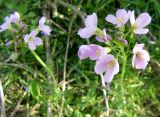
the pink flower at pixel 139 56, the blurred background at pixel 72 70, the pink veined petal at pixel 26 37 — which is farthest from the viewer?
the blurred background at pixel 72 70

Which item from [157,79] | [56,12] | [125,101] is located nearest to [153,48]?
[157,79]

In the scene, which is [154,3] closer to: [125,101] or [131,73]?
[131,73]

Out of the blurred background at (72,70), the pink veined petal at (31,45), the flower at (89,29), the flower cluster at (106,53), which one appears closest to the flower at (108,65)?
the flower cluster at (106,53)

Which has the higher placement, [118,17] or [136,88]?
[118,17]

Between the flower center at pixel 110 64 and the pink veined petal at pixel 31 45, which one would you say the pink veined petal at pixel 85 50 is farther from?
the pink veined petal at pixel 31 45

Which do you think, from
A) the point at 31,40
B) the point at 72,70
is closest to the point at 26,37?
the point at 31,40

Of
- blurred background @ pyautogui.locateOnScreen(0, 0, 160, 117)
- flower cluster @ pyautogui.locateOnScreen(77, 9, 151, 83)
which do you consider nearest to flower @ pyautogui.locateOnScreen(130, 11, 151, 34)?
flower cluster @ pyautogui.locateOnScreen(77, 9, 151, 83)
